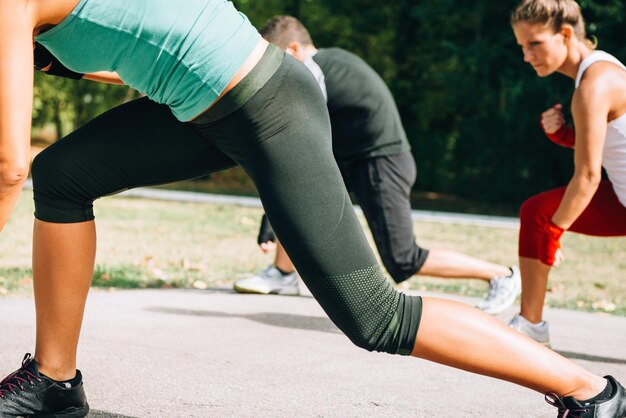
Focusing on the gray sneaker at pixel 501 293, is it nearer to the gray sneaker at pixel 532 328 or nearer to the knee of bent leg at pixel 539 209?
the gray sneaker at pixel 532 328

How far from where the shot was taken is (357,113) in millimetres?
5934

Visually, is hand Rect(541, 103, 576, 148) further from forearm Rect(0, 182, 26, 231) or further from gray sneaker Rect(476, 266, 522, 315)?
forearm Rect(0, 182, 26, 231)

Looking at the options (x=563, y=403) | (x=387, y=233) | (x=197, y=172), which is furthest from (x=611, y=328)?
(x=197, y=172)

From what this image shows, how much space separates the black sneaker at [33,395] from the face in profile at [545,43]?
101 inches

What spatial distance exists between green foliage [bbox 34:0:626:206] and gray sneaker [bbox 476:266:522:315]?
11720mm

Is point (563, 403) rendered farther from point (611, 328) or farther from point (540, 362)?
point (611, 328)

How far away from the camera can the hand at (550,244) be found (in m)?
4.54

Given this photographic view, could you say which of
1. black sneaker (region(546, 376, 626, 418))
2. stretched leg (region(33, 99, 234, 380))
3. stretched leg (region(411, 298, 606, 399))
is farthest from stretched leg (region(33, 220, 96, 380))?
black sneaker (region(546, 376, 626, 418))

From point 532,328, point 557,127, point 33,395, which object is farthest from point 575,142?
point 33,395

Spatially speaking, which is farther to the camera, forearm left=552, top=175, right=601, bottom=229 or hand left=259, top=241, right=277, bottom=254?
hand left=259, top=241, right=277, bottom=254

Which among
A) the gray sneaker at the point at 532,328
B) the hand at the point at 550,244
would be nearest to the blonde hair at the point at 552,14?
the hand at the point at 550,244

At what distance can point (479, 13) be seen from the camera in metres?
21.3

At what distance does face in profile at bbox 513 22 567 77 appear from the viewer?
4.42m

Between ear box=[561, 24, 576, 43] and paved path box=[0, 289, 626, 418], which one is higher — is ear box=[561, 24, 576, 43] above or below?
above
